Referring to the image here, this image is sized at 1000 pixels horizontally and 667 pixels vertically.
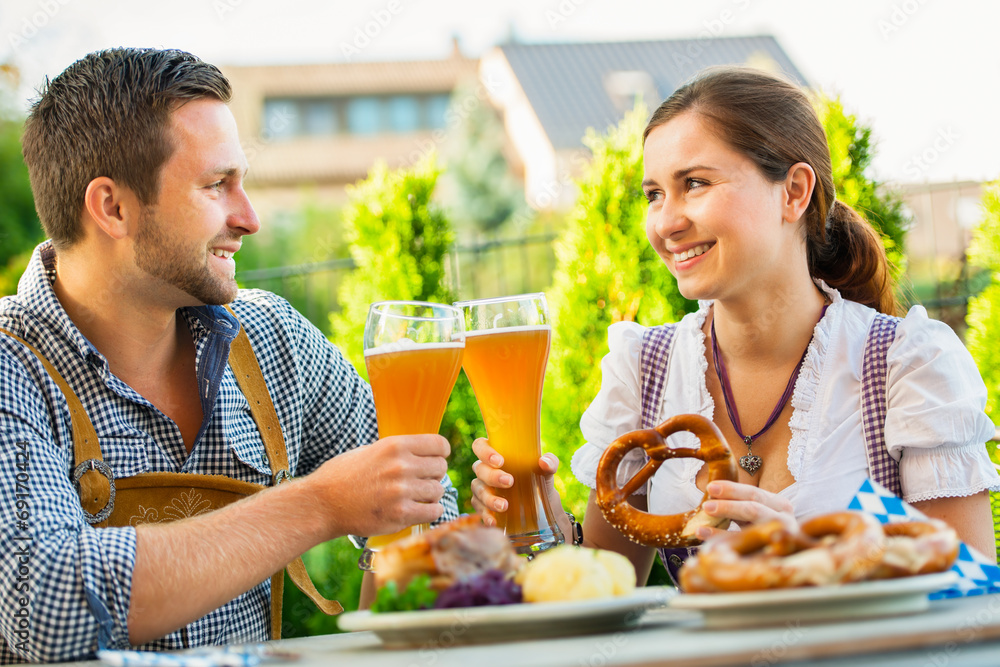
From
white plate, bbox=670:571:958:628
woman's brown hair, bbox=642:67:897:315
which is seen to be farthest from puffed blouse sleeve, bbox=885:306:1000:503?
white plate, bbox=670:571:958:628

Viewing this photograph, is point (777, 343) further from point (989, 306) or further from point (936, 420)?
point (989, 306)

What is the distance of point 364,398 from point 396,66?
32757 millimetres

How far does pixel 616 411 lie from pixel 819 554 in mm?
1422

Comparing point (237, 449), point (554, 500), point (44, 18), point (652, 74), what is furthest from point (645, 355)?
point (652, 74)

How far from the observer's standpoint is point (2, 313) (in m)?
2.08

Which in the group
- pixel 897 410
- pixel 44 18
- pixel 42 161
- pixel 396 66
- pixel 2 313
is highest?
pixel 396 66

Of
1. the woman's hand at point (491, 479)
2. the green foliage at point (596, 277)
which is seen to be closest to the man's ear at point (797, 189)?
the woman's hand at point (491, 479)

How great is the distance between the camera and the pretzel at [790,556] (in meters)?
1.03

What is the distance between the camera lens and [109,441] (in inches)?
81.4

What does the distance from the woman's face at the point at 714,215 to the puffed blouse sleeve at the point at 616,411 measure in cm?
32

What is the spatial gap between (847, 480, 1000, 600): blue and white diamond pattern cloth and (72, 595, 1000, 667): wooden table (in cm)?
20

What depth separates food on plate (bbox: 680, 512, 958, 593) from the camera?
1.03 meters

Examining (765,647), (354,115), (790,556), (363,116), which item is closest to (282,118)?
(354,115)

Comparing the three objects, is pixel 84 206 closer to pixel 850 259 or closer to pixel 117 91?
pixel 117 91
